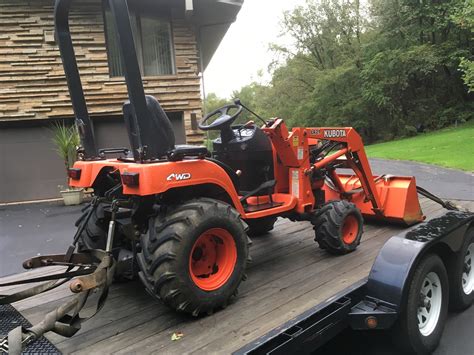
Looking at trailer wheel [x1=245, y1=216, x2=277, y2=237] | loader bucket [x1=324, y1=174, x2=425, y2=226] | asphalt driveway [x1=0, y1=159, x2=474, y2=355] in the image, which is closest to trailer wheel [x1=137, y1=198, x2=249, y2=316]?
asphalt driveway [x1=0, y1=159, x2=474, y2=355]

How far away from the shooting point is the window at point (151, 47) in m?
9.85

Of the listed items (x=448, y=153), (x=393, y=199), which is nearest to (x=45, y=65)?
(x=393, y=199)

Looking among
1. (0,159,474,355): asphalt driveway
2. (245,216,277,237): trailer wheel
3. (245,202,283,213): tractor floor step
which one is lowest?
(0,159,474,355): asphalt driveway

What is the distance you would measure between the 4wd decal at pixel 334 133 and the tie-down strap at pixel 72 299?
253 centimetres

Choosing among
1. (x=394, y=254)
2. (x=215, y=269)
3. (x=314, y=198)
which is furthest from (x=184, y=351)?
(x=314, y=198)

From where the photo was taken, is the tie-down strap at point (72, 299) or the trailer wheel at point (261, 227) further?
the trailer wheel at point (261, 227)

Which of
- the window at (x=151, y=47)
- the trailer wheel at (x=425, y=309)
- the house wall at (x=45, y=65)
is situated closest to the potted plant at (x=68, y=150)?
the house wall at (x=45, y=65)

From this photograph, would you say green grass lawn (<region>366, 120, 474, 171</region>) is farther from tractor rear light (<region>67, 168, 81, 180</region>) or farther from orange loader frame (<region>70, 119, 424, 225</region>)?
tractor rear light (<region>67, 168, 81, 180</region>)

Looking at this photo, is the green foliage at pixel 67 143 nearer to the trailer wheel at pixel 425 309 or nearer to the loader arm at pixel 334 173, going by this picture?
the loader arm at pixel 334 173

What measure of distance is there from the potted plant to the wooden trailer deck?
6.00 meters

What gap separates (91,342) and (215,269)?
91 centimetres

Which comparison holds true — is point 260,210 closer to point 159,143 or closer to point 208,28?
point 159,143

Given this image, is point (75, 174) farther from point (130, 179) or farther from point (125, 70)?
point (125, 70)

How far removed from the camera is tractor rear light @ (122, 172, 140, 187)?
2480 millimetres
